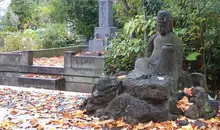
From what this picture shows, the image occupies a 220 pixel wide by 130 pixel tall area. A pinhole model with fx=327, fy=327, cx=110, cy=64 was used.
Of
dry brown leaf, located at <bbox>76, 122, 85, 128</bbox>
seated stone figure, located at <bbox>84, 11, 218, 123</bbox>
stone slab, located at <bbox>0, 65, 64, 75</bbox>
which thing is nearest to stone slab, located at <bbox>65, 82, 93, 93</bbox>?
stone slab, located at <bbox>0, 65, 64, 75</bbox>

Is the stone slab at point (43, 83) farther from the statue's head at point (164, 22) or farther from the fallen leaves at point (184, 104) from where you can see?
the fallen leaves at point (184, 104)

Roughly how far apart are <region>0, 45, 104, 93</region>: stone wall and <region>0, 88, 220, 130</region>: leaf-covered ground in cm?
251

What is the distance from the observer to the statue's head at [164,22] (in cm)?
591

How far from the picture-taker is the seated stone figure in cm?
516

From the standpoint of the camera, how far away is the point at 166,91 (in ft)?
16.9

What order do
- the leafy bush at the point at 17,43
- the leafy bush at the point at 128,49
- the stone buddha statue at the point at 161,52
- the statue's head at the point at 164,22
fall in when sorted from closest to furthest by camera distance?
the stone buddha statue at the point at 161,52 < the statue's head at the point at 164,22 < the leafy bush at the point at 128,49 < the leafy bush at the point at 17,43

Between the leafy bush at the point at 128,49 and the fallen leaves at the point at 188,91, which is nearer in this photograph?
the fallen leaves at the point at 188,91

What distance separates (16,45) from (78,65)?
17.8 ft

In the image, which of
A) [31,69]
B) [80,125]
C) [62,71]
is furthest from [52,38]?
[80,125]

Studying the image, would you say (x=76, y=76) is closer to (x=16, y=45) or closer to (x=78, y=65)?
(x=78, y=65)

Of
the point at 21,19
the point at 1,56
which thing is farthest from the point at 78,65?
the point at 21,19

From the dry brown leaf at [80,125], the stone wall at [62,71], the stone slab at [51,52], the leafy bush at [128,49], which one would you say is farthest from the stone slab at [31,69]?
the dry brown leaf at [80,125]

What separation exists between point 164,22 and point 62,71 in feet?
18.4

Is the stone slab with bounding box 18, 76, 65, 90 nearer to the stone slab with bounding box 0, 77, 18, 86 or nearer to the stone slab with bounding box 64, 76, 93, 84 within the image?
the stone slab with bounding box 64, 76, 93, 84
